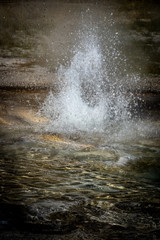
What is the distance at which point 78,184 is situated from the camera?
1.96 meters

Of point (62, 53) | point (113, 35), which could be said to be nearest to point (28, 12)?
point (62, 53)

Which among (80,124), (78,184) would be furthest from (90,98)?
(78,184)

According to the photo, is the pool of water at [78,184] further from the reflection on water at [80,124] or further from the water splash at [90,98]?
the water splash at [90,98]

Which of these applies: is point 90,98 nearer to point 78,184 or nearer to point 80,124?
point 80,124

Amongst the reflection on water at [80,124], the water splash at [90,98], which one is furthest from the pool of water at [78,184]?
the water splash at [90,98]

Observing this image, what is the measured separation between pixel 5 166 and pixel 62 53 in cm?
581

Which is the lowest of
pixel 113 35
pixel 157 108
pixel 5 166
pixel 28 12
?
pixel 157 108

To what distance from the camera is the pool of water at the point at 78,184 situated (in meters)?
1.39

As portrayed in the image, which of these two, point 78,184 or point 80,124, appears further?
point 80,124

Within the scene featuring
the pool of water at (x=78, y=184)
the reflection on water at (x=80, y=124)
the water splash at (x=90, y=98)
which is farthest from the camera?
the water splash at (x=90, y=98)

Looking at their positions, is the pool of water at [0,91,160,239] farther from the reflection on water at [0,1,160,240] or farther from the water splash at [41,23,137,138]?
the water splash at [41,23,137,138]

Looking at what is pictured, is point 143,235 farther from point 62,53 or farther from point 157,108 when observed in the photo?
point 62,53

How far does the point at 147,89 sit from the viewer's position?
641 centimetres

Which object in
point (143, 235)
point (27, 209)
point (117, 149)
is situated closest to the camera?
point (143, 235)
